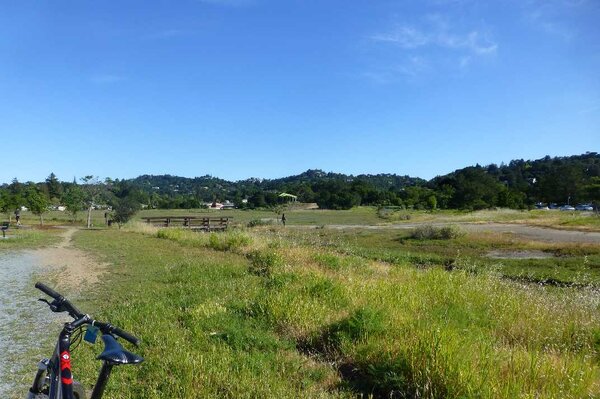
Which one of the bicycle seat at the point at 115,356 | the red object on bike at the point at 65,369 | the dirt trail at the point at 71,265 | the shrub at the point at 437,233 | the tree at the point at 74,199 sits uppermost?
the tree at the point at 74,199

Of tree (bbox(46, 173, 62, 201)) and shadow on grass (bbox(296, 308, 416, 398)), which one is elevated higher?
tree (bbox(46, 173, 62, 201))

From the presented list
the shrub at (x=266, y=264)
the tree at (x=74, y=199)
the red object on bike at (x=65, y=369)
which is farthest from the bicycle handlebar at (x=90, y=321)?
the tree at (x=74, y=199)

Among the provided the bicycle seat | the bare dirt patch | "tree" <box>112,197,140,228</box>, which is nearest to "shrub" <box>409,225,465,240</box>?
the bare dirt patch

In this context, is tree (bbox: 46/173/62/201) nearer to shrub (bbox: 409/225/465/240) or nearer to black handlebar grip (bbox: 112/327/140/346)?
shrub (bbox: 409/225/465/240)

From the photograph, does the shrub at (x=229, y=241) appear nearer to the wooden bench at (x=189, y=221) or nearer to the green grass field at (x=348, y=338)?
the green grass field at (x=348, y=338)

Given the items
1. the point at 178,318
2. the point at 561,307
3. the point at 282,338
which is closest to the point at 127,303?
the point at 178,318

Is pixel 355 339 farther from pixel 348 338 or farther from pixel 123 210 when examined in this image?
pixel 123 210

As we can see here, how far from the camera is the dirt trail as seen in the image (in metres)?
11.8

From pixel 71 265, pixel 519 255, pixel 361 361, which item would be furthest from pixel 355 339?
pixel 519 255

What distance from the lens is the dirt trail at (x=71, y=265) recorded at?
1184 centimetres

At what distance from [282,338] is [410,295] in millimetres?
2379

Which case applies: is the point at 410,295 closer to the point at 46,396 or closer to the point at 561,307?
the point at 561,307

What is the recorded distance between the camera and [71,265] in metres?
15.2

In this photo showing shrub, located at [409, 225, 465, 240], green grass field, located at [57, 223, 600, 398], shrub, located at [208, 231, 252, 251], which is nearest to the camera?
Answer: green grass field, located at [57, 223, 600, 398]
